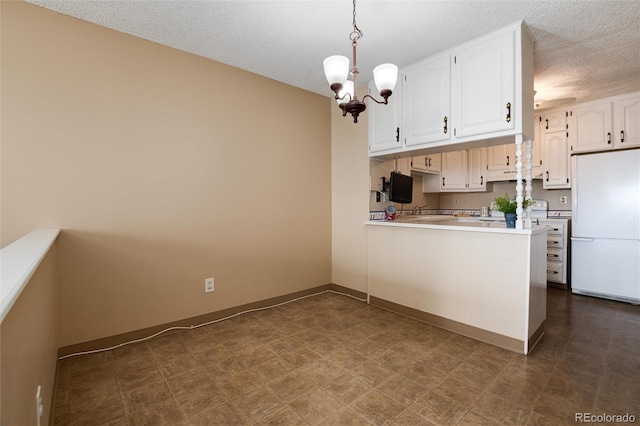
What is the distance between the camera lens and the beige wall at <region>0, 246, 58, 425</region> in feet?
2.60

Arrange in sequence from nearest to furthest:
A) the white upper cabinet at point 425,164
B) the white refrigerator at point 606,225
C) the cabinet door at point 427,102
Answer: the cabinet door at point 427,102
the white refrigerator at point 606,225
the white upper cabinet at point 425,164

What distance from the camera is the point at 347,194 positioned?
146 inches

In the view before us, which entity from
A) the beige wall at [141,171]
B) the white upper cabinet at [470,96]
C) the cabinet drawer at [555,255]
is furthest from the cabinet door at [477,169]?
the beige wall at [141,171]

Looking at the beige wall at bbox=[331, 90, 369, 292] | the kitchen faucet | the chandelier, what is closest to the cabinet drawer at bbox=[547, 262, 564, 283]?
the kitchen faucet

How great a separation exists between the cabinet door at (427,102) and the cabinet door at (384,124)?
0.30ft

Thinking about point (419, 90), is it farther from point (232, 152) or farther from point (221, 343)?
point (221, 343)

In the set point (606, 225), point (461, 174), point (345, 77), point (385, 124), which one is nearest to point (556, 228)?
point (606, 225)

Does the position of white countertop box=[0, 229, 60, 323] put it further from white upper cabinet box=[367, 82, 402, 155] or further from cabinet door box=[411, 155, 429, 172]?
cabinet door box=[411, 155, 429, 172]

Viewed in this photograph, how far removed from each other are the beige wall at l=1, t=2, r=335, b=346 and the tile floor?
1.63 feet

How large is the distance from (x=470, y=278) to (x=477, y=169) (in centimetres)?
295

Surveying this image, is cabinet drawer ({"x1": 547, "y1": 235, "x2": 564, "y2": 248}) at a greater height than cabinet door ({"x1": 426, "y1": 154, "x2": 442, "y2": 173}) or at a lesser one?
lesser

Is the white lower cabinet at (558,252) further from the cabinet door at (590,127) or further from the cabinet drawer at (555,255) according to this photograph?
the cabinet door at (590,127)

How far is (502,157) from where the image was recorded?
15.3 feet

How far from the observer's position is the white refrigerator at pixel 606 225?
3.38 meters
